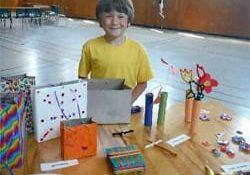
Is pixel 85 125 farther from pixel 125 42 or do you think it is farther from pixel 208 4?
pixel 208 4

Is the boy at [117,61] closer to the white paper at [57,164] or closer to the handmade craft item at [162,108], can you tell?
the handmade craft item at [162,108]

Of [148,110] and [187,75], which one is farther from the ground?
[187,75]

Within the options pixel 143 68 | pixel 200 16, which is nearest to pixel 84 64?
pixel 143 68

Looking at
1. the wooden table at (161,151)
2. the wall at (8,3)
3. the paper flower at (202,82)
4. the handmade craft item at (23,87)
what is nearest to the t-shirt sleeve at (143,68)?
the wooden table at (161,151)

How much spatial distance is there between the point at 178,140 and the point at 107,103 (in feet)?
1.03

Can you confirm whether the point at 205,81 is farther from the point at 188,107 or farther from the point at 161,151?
the point at 161,151

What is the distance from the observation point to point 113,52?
6.10ft

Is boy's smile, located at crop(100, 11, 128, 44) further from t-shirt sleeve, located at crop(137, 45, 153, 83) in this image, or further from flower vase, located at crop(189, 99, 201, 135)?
flower vase, located at crop(189, 99, 201, 135)

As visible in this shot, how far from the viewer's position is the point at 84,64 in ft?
6.30

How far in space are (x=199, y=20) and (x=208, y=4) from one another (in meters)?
0.54

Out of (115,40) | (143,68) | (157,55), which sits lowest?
(157,55)

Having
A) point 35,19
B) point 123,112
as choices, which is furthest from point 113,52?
point 35,19

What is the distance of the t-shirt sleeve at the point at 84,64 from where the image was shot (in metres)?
1.90

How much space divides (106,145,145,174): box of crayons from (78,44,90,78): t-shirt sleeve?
78cm
